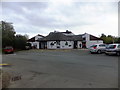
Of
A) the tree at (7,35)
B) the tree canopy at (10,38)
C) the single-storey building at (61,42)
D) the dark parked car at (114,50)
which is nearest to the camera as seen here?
the dark parked car at (114,50)

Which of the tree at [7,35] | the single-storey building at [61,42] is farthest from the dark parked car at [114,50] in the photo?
the tree at [7,35]

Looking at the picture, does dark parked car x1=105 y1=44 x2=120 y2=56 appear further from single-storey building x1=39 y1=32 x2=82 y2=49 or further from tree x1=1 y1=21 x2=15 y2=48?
tree x1=1 y1=21 x2=15 y2=48

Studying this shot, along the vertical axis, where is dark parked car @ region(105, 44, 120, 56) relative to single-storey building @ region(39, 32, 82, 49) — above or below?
below

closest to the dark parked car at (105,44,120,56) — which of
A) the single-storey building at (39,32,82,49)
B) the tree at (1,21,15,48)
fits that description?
the single-storey building at (39,32,82,49)

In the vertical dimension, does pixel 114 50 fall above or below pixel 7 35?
below

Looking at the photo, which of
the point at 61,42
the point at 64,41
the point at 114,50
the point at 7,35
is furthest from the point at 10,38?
the point at 114,50

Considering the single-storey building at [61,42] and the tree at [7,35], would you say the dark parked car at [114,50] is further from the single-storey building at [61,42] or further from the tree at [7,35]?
the tree at [7,35]

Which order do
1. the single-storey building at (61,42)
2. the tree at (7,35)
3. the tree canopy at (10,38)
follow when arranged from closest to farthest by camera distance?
the tree at (7,35) → the tree canopy at (10,38) → the single-storey building at (61,42)

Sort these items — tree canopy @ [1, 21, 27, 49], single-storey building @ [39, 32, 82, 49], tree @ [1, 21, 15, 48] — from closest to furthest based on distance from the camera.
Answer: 1. tree @ [1, 21, 15, 48]
2. tree canopy @ [1, 21, 27, 49]
3. single-storey building @ [39, 32, 82, 49]

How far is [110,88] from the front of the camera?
4.32 m

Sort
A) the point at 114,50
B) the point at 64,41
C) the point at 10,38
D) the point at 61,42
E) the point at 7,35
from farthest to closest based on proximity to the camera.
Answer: the point at 64,41 → the point at 61,42 → the point at 10,38 → the point at 7,35 → the point at 114,50

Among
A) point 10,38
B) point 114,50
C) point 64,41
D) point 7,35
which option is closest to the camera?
point 114,50

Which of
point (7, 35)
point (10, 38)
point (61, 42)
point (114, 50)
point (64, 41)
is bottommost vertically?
point (114, 50)

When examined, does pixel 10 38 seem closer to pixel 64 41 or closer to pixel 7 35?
pixel 7 35
